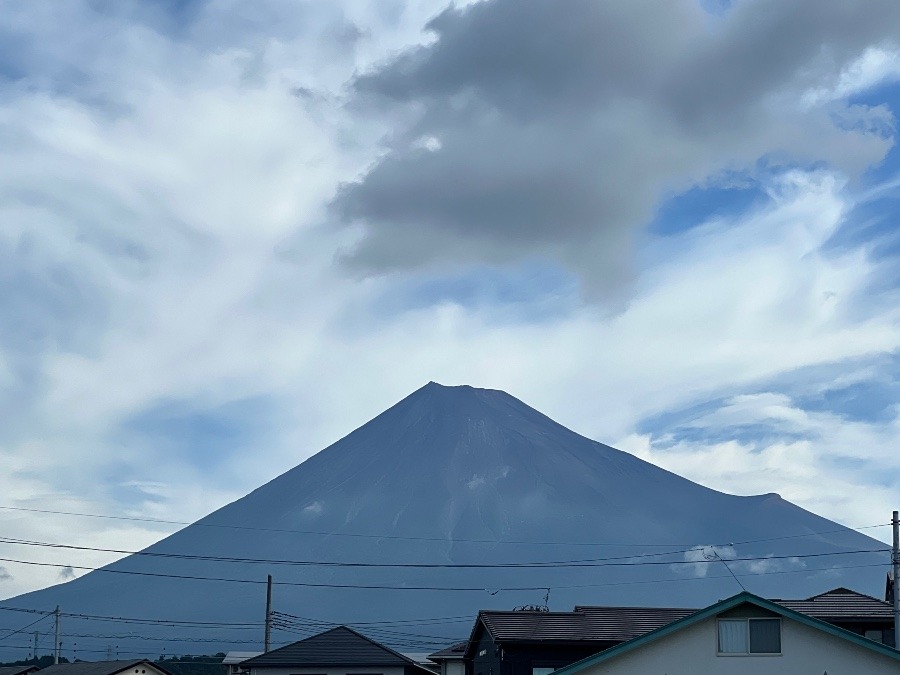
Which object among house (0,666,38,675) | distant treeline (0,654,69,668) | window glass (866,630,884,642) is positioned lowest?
distant treeline (0,654,69,668)

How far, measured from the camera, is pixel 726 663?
36.6 m

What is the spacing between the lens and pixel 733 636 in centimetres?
3675

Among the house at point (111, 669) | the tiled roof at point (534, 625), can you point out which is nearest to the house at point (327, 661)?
the tiled roof at point (534, 625)

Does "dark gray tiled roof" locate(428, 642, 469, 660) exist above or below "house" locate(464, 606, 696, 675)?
below

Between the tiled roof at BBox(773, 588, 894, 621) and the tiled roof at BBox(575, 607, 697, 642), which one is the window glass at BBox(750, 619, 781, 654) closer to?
the tiled roof at BBox(773, 588, 894, 621)

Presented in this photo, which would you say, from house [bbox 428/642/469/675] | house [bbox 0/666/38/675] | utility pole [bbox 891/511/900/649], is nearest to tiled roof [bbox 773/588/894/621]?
utility pole [bbox 891/511/900/649]

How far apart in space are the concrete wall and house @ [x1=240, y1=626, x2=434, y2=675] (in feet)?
77.8

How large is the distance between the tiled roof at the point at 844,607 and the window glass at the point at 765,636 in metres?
8.51

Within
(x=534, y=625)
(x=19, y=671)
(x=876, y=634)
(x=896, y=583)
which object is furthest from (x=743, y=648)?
(x=19, y=671)

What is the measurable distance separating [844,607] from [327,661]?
25.1 metres

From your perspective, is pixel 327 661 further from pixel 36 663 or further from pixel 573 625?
pixel 36 663

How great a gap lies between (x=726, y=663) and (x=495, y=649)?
45.4 ft

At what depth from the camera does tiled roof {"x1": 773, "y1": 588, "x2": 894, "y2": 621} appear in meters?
45.6

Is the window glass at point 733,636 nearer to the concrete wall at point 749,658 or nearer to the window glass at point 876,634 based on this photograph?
the concrete wall at point 749,658
